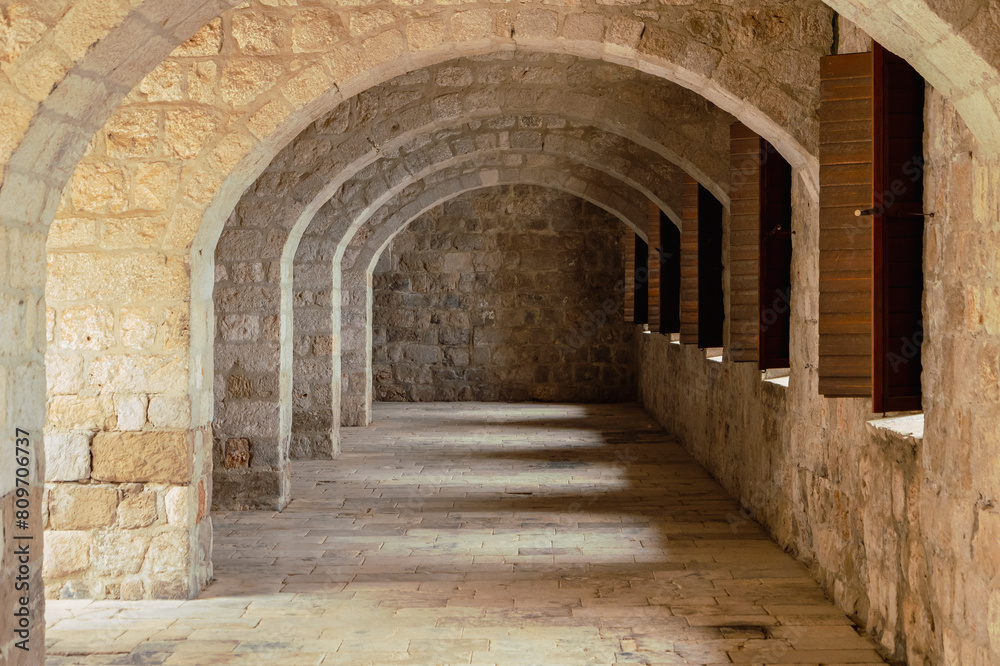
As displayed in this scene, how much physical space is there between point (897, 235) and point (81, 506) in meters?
3.68

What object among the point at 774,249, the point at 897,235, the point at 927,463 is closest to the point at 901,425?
the point at 927,463

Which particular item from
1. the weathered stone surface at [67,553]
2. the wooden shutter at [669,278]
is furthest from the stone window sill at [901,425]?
the wooden shutter at [669,278]

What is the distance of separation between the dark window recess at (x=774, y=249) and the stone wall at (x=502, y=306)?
897 centimetres

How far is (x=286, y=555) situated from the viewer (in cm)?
549

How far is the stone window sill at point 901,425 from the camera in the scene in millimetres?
3612

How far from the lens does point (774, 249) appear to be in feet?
17.2

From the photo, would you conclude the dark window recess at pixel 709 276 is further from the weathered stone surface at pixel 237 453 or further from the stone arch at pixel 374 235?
the stone arch at pixel 374 235

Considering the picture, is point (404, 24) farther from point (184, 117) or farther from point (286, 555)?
point (286, 555)

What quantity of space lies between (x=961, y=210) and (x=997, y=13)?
34.4 inches

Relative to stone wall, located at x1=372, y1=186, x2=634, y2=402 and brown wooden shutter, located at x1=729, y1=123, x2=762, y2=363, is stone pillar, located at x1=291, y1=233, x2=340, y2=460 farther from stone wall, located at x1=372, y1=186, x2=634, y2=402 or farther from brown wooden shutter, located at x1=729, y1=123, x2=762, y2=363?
stone wall, located at x1=372, y1=186, x2=634, y2=402

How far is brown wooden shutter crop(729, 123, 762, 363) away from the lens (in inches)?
219

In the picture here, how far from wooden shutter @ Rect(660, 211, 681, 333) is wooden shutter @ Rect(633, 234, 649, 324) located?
264cm

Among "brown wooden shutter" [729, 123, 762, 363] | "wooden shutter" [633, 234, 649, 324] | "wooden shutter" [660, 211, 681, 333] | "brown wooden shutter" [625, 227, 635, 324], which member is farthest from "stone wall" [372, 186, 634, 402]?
"brown wooden shutter" [729, 123, 762, 363]

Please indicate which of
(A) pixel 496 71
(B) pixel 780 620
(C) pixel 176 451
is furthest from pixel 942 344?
(A) pixel 496 71
